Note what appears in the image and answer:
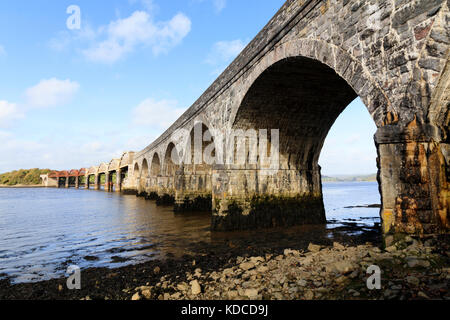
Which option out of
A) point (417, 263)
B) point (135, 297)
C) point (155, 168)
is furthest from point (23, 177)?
point (417, 263)

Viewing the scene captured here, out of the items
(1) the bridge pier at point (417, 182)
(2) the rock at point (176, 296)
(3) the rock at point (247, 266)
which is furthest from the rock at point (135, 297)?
(1) the bridge pier at point (417, 182)

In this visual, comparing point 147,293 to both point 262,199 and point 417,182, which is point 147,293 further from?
point 262,199

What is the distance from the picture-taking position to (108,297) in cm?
414

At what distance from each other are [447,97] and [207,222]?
10203 mm

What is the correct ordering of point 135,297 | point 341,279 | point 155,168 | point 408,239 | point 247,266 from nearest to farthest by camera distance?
point 341,279 < point 408,239 < point 135,297 < point 247,266 < point 155,168

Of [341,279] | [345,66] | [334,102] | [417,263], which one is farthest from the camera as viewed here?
[334,102]

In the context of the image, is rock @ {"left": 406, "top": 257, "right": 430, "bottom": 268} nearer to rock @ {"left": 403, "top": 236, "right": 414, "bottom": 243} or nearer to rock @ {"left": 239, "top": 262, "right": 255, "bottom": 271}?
rock @ {"left": 403, "top": 236, "right": 414, "bottom": 243}

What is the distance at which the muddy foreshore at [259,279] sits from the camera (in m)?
3.00

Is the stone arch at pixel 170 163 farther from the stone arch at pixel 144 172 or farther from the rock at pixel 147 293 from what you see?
the rock at pixel 147 293

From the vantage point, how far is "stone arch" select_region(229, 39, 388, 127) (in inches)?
171

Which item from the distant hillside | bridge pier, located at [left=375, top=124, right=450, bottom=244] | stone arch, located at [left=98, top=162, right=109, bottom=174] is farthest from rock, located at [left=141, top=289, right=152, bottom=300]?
the distant hillside

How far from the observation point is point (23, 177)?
310 ft

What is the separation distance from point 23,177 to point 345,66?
Result: 4626 inches
